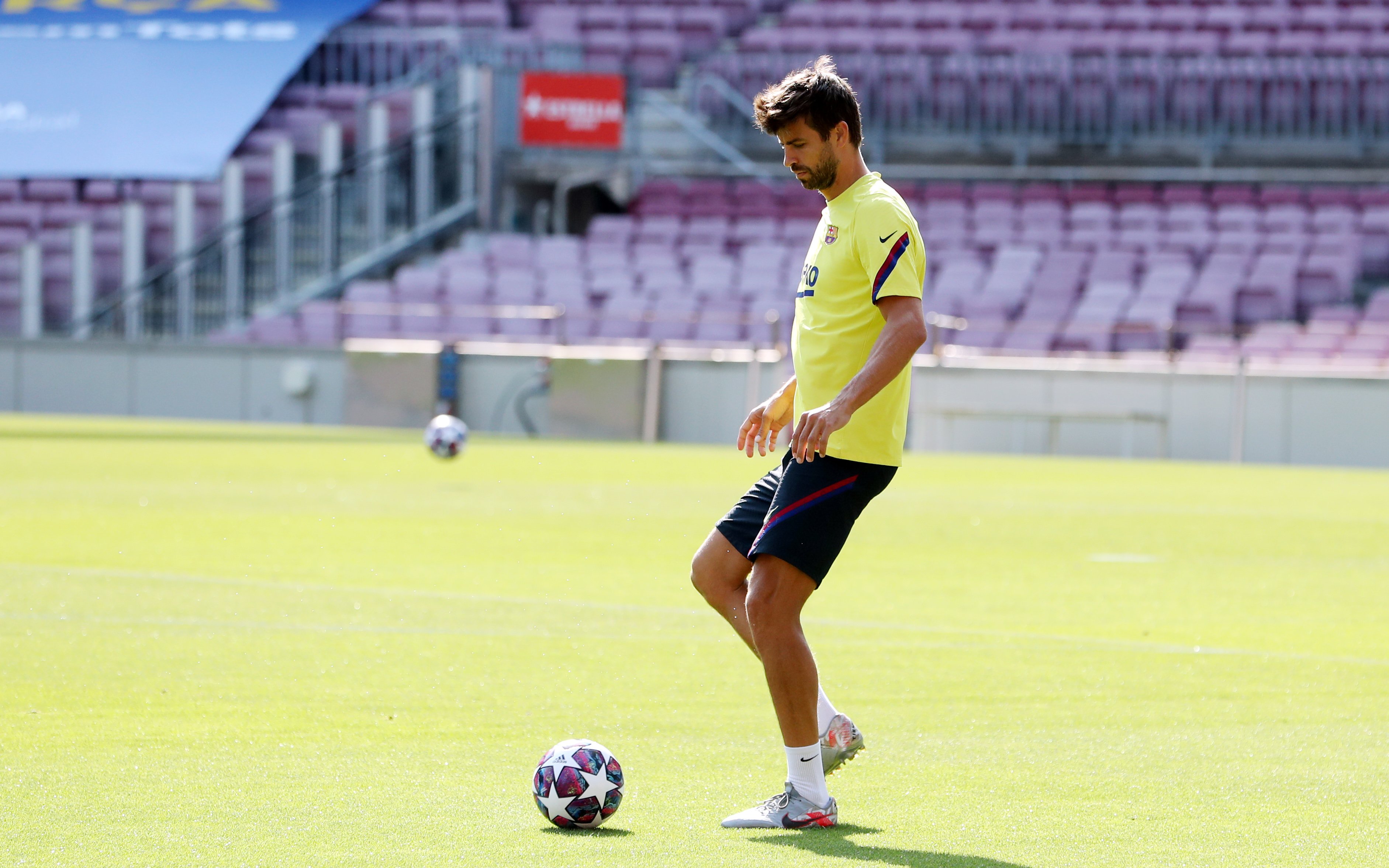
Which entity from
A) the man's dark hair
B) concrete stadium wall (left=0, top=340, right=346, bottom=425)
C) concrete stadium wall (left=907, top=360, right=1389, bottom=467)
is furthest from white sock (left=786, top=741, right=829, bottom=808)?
concrete stadium wall (left=0, top=340, right=346, bottom=425)

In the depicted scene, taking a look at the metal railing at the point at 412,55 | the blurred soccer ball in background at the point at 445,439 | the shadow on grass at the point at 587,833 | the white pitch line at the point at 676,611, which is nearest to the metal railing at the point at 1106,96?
the metal railing at the point at 412,55

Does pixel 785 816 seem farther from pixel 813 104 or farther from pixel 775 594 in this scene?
pixel 813 104

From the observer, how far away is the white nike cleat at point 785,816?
455 centimetres

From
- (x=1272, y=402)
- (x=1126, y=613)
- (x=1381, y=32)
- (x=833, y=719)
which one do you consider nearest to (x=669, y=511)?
(x=1126, y=613)

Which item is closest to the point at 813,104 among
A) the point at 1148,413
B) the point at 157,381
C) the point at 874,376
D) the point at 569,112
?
the point at 874,376

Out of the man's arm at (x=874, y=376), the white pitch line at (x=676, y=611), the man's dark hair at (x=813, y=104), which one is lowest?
the white pitch line at (x=676, y=611)

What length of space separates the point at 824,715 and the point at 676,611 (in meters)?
4.00

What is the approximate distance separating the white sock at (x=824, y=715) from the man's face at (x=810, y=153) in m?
1.33

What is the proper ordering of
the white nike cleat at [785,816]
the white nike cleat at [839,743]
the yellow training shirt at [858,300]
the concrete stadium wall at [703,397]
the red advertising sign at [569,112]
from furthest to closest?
the red advertising sign at [569,112]
the concrete stadium wall at [703,397]
the white nike cleat at [839,743]
the yellow training shirt at [858,300]
the white nike cleat at [785,816]

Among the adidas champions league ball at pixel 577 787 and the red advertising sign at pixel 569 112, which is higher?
the red advertising sign at pixel 569 112

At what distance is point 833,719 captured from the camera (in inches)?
194

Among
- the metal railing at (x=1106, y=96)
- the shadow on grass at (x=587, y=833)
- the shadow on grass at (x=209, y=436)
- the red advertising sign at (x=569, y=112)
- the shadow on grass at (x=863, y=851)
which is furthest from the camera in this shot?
the red advertising sign at (x=569, y=112)

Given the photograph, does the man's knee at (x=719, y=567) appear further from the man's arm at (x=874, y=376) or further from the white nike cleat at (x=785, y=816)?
the white nike cleat at (x=785, y=816)

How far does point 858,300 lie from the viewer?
479 centimetres
